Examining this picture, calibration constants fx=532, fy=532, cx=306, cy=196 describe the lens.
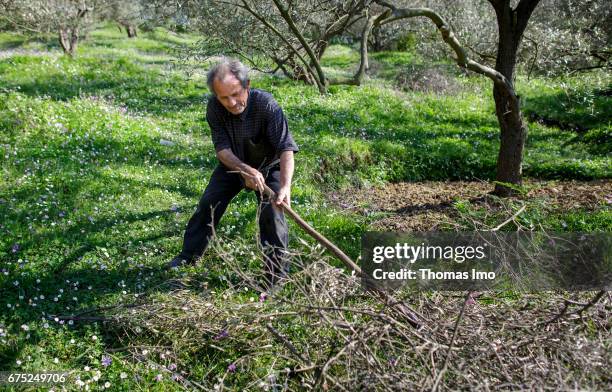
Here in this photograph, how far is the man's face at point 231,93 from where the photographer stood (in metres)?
4.12

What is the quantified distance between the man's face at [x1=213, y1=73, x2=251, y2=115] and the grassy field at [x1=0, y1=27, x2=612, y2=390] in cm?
153

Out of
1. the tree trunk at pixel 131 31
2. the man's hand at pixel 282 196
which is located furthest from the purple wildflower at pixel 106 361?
the tree trunk at pixel 131 31

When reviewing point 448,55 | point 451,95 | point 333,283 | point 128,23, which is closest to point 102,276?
point 333,283

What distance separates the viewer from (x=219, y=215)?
4.95 m

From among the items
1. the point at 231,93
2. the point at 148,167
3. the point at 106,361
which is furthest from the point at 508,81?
the point at 106,361

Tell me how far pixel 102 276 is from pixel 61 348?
1.04 meters

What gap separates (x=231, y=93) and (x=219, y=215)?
4.18 ft

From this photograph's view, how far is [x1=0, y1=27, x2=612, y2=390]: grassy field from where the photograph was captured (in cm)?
417

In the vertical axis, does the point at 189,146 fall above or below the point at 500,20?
below

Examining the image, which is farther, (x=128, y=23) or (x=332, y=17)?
(x=128, y=23)

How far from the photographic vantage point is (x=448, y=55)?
16.3m

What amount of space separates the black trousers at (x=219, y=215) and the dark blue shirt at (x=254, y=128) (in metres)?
0.23

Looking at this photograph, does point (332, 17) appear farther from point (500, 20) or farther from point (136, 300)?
point (136, 300)

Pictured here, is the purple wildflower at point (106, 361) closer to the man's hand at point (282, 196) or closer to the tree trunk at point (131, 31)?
the man's hand at point (282, 196)
